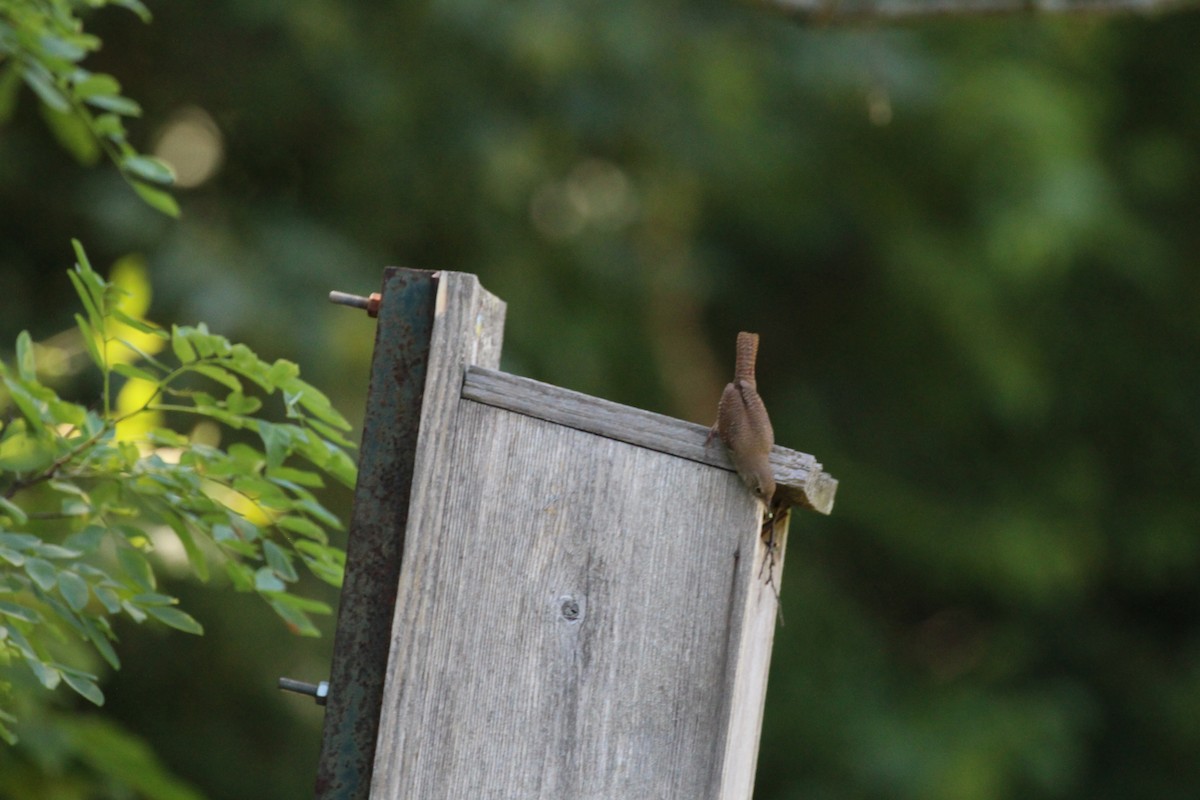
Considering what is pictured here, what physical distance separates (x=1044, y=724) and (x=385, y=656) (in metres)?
5.19

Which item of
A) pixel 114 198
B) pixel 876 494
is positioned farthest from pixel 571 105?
pixel 876 494

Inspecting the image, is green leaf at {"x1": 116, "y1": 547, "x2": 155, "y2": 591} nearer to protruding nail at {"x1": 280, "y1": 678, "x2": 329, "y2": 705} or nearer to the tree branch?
protruding nail at {"x1": 280, "y1": 678, "x2": 329, "y2": 705}

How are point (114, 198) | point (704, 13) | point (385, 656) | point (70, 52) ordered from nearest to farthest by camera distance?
point (385, 656)
point (70, 52)
point (114, 198)
point (704, 13)

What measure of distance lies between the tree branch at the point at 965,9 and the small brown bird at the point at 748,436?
1.15 m

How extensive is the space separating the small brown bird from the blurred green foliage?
251cm

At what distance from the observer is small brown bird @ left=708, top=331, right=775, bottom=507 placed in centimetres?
146

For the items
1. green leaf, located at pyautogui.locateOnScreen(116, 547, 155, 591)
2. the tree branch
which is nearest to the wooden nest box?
green leaf, located at pyautogui.locateOnScreen(116, 547, 155, 591)

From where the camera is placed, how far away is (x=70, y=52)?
5.74 ft

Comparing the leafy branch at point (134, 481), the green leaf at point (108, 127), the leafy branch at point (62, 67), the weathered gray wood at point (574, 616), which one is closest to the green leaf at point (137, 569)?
the leafy branch at point (134, 481)

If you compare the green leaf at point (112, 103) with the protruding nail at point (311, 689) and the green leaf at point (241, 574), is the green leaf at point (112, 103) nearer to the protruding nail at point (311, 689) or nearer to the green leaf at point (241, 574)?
the green leaf at point (241, 574)

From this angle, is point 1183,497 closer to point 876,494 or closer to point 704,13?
point 876,494

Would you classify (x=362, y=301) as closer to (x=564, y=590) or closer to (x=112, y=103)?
(x=564, y=590)

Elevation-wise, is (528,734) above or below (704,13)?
below

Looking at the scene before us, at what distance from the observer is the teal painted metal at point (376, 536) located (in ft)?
4.88
